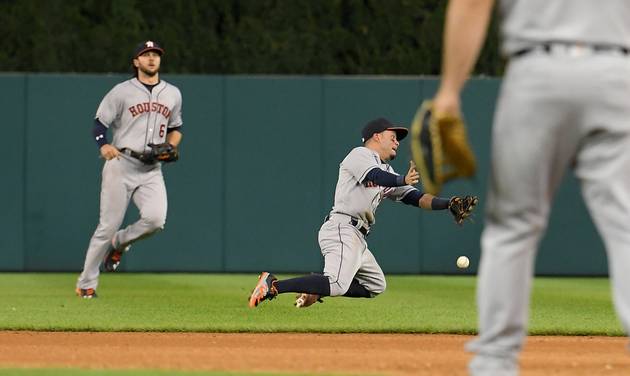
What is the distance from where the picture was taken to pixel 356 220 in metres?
8.66

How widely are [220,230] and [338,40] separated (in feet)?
9.84

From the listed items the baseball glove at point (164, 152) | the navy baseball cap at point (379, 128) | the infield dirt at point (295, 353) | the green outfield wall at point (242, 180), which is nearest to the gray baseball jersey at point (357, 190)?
the navy baseball cap at point (379, 128)

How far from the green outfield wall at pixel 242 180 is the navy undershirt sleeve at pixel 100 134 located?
11.2 feet

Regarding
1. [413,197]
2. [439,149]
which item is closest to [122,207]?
[413,197]

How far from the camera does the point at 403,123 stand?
13570mm

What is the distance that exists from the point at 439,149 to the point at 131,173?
21.0 ft

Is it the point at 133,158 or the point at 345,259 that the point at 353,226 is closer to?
the point at 345,259

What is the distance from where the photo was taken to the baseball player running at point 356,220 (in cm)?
834

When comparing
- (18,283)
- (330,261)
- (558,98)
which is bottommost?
(18,283)

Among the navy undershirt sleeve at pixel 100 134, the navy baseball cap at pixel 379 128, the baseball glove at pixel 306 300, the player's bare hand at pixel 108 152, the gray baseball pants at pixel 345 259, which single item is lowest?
the baseball glove at pixel 306 300

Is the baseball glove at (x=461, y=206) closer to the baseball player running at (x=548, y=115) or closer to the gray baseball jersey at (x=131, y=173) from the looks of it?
the gray baseball jersey at (x=131, y=173)

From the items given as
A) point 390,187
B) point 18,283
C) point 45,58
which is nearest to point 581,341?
point 390,187

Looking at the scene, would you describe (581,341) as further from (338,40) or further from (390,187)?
(338,40)

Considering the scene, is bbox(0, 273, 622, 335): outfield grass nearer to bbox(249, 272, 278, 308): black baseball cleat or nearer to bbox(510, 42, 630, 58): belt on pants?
bbox(249, 272, 278, 308): black baseball cleat
